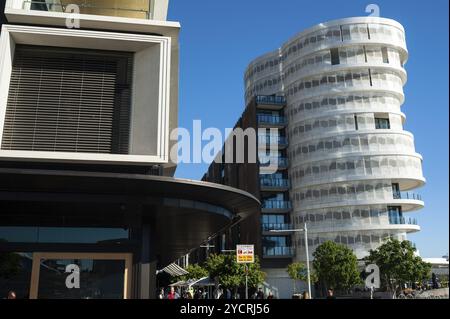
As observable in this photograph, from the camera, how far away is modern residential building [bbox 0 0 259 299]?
583 inches

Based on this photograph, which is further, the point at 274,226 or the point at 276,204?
the point at 276,204

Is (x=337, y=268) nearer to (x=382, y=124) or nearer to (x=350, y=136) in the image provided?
(x=350, y=136)

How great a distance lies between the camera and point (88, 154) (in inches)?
604

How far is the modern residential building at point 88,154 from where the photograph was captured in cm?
1482

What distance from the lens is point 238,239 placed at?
2857 inches

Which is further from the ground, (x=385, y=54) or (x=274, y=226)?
(x=385, y=54)

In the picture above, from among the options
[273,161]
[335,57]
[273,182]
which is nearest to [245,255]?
[273,182]

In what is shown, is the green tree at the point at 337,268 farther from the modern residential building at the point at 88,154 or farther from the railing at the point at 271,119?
the modern residential building at the point at 88,154

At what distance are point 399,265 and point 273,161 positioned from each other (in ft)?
82.5

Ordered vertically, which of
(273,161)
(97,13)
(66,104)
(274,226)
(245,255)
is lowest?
(245,255)

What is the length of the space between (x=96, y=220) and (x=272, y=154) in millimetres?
52480

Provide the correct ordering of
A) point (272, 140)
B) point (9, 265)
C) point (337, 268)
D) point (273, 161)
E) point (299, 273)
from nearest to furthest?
1. point (9, 265)
2. point (337, 268)
3. point (299, 273)
4. point (273, 161)
5. point (272, 140)

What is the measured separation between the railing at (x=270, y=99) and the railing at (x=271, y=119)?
2191 mm

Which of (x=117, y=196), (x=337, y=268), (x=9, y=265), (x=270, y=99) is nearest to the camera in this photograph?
(x=117, y=196)
